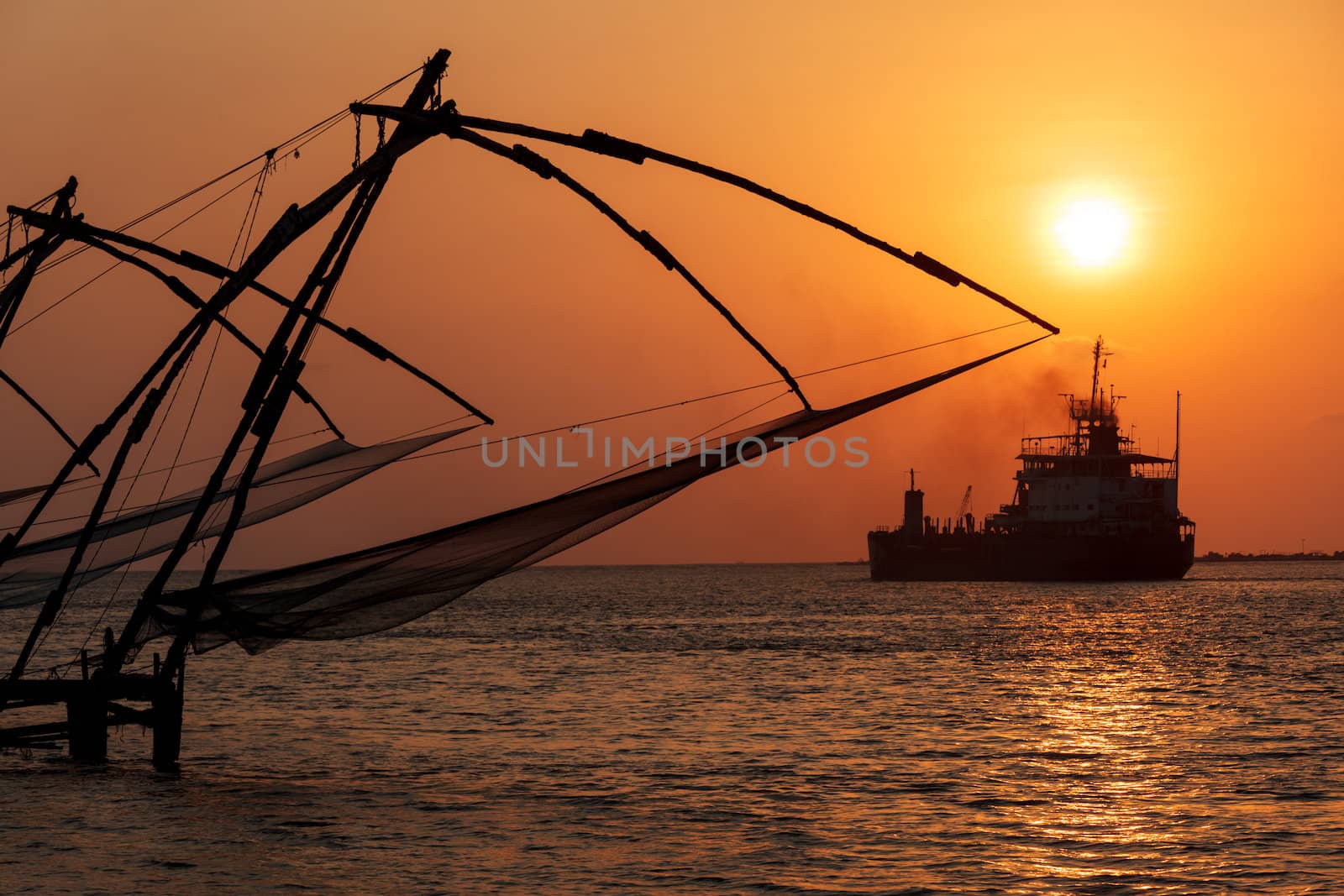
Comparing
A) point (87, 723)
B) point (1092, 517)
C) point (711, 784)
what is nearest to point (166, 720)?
point (87, 723)

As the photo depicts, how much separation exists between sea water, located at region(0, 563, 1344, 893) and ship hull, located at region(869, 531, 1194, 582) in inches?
3168

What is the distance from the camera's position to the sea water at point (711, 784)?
1440 cm

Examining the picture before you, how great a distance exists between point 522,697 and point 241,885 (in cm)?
2087

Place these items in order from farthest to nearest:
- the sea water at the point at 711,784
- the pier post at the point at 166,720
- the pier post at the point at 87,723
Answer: the pier post at the point at 87,723 → the pier post at the point at 166,720 → the sea water at the point at 711,784

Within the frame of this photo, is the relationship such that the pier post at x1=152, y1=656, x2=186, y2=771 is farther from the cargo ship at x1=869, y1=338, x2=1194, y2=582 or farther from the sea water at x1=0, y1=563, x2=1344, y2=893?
the cargo ship at x1=869, y1=338, x2=1194, y2=582

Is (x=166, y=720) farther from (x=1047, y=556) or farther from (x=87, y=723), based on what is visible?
(x=1047, y=556)

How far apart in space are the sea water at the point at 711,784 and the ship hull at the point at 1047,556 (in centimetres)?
8046

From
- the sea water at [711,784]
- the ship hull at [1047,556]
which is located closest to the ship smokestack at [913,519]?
the ship hull at [1047,556]

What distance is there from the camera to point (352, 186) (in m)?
14.1

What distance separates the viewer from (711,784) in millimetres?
19938

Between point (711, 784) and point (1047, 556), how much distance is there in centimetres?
11194

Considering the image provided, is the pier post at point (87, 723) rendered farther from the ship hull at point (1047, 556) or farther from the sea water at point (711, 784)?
the ship hull at point (1047, 556)

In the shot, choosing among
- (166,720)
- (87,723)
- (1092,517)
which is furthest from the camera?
(1092,517)

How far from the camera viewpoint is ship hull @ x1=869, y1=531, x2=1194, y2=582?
125 meters
